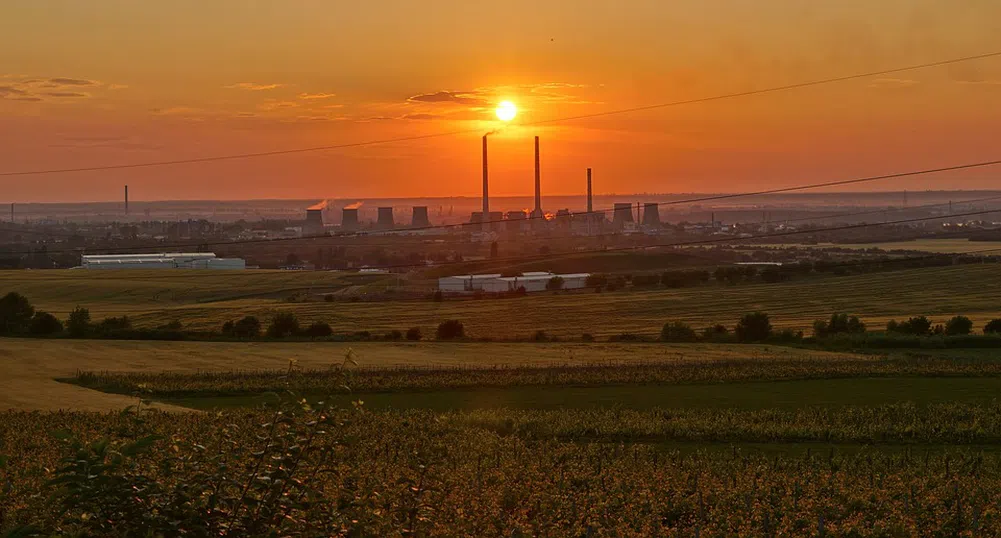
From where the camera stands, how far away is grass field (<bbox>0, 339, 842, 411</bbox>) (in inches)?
1863

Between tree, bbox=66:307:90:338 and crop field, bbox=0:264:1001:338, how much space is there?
7.50 m

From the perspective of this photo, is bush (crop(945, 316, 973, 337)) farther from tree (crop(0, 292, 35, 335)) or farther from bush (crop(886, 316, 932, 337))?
tree (crop(0, 292, 35, 335))

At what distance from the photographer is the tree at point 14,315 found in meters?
62.5

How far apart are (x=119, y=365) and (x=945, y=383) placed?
36.4m

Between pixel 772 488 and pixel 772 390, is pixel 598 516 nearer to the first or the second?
pixel 772 488

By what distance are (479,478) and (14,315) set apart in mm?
53948

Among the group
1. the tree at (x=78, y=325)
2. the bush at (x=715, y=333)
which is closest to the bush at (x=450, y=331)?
the bush at (x=715, y=333)

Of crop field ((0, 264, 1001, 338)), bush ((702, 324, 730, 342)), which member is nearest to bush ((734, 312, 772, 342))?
bush ((702, 324, 730, 342))

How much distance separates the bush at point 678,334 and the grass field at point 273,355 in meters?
4.03

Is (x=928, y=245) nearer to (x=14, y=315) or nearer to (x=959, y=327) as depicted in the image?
(x=959, y=327)

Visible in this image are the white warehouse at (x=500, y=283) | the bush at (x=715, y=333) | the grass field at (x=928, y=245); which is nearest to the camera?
the bush at (x=715, y=333)

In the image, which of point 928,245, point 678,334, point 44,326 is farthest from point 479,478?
point 928,245

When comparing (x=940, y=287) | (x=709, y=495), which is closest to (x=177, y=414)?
(x=709, y=495)

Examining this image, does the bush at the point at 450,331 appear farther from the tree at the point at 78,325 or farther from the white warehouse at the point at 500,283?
the white warehouse at the point at 500,283
